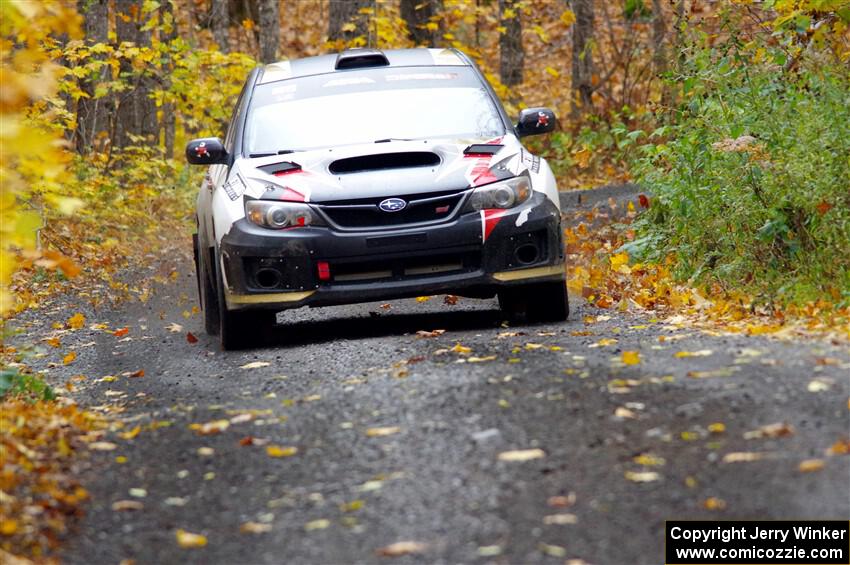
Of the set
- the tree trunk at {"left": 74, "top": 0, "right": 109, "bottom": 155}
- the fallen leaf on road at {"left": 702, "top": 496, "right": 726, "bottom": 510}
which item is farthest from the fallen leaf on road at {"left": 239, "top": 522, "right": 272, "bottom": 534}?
the tree trunk at {"left": 74, "top": 0, "right": 109, "bottom": 155}

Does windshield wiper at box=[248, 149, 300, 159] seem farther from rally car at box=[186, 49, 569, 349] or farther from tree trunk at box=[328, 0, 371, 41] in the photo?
tree trunk at box=[328, 0, 371, 41]

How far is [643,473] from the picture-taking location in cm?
466

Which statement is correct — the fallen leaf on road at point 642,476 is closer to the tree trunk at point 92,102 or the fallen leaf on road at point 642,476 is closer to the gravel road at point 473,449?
the gravel road at point 473,449

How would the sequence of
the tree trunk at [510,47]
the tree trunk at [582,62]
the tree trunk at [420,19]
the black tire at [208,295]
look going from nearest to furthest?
the black tire at [208,295] < the tree trunk at [420,19] < the tree trunk at [582,62] < the tree trunk at [510,47]

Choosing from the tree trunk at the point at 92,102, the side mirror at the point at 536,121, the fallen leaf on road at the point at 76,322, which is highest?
the side mirror at the point at 536,121

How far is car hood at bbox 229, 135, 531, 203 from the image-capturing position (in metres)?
7.89

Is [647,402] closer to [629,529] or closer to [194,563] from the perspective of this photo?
[629,529]

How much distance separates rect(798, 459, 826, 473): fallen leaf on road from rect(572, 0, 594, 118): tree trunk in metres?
17.4

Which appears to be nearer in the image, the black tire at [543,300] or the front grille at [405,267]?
the front grille at [405,267]

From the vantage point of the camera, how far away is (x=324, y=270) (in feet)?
25.8

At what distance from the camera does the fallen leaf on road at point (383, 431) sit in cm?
546

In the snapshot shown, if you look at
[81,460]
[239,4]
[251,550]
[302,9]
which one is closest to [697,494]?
[251,550]

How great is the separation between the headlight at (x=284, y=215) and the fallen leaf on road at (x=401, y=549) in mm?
3885

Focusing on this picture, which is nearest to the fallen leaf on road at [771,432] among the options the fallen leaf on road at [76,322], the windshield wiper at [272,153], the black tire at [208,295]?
the windshield wiper at [272,153]
